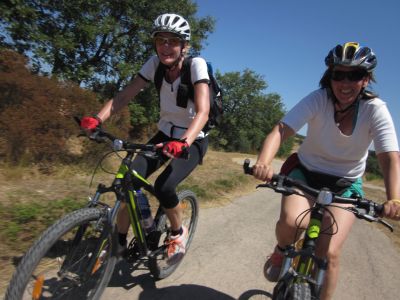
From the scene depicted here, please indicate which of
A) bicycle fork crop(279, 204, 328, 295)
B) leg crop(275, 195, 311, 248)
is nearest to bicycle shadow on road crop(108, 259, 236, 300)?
leg crop(275, 195, 311, 248)

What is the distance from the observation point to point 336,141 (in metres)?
3.07

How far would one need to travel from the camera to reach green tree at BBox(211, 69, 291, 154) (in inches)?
2364

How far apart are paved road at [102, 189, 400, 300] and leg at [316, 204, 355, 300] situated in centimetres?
93

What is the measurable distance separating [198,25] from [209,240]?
67.7ft

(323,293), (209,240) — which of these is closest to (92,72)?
(209,240)

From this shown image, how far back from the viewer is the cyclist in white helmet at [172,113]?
11.2 feet

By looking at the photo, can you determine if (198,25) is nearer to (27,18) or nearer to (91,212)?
(27,18)

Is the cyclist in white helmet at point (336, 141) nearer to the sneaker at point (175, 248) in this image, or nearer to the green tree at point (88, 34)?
the sneaker at point (175, 248)

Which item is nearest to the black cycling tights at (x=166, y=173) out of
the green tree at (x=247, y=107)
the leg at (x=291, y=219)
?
the leg at (x=291, y=219)

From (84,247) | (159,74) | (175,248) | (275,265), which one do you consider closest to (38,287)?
(84,247)

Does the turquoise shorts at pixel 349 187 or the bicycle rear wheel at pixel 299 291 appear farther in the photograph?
the turquoise shorts at pixel 349 187

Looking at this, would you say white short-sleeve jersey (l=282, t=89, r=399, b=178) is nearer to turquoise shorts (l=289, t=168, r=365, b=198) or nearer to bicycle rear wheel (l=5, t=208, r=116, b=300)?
turquoise shorts (l=289, t=168, r=365, b=198)

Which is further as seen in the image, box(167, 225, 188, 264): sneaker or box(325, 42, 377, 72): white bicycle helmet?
box(167, 225, 188, 264): sneaker

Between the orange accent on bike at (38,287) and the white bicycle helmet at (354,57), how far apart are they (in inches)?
102
